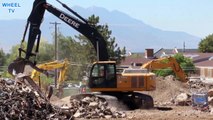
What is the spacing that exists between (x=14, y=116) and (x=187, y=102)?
13.5m

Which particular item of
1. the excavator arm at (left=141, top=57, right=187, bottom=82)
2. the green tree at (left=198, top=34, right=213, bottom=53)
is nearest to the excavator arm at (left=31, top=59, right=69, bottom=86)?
the excavator arm at (left=141, top=57, right=187, bottom=82)

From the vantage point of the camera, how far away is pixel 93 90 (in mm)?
22625

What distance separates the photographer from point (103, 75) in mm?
22219

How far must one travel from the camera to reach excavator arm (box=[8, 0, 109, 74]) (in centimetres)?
2198

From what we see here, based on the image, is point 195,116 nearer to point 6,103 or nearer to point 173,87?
point 6,103

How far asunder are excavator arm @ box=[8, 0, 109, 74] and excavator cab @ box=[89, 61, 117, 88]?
0.86 meters

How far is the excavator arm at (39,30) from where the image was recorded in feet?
72.1

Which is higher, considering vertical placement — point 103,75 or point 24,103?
point 103,75

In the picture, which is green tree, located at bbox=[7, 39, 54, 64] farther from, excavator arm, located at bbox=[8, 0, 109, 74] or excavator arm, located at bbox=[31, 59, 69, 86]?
excavator arm, located at bbox=[8, 0, 109, 74]

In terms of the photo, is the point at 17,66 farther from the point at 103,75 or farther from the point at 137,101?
the point at 137,101

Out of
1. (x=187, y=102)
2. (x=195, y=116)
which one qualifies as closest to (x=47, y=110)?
(x=195, y=116)

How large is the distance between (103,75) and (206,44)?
76.4m

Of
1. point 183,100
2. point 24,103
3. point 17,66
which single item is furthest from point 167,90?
point 24,103

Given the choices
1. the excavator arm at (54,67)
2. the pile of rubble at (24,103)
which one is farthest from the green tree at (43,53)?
the pile of rubble at (24,103)
